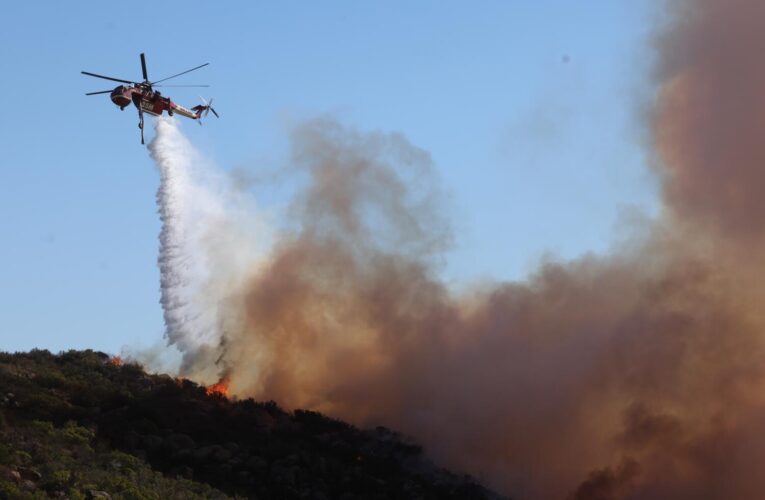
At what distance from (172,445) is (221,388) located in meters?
19.5

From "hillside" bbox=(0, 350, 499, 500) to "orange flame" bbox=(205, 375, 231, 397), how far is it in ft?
4.10

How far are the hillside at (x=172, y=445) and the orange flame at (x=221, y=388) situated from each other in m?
1.25

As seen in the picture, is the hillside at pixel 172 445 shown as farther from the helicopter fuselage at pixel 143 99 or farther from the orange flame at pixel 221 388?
the helicopter fuselage at pixel 143 99

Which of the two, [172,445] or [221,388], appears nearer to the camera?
[172,445]

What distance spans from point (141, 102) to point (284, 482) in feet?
103

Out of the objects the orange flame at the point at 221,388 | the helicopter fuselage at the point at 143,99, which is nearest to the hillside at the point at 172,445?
the orange flame at the point at 221,388

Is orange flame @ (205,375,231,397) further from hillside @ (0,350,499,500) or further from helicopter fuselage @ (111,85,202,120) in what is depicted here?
helicopter fuselage @ (111,85,202,120)

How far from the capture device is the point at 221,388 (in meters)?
91.5

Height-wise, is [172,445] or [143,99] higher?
[143,99]

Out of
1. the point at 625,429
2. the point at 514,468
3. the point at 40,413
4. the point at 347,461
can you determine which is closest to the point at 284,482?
the point at 347,461

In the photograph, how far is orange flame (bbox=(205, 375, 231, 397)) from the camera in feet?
285

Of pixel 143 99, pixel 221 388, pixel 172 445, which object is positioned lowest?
pixel 172 445

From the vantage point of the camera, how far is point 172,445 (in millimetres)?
72062

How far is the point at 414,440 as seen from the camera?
8581 cm
